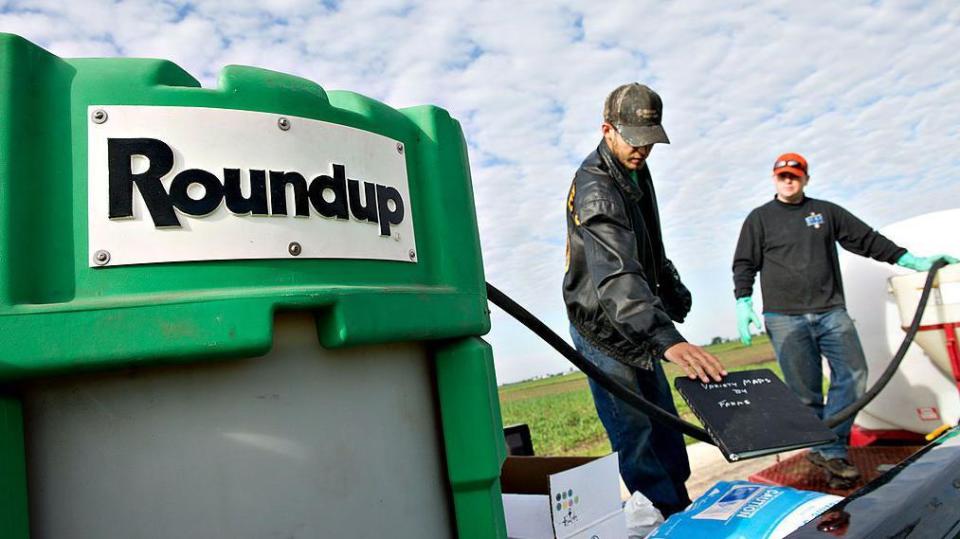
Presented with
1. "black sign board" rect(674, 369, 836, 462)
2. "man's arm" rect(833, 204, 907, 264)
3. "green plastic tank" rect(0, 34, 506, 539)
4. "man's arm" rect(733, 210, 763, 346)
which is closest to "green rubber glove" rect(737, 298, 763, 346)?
"man's arm" rect(733, 210, 763, 346)

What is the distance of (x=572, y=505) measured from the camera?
62.0 inches

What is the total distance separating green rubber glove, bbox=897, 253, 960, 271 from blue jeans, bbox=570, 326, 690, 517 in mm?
2280

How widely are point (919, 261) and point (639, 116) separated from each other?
8.06 feet

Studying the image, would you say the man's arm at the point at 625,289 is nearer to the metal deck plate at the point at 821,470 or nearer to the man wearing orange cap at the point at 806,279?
the metal deck plate at the point at 821,470

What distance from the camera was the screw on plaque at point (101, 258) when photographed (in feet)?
2.43

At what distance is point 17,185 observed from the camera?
0.72 metres

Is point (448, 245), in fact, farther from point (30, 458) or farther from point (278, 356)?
point (30, 458)

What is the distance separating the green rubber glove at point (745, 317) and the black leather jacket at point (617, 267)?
1575 millimetres

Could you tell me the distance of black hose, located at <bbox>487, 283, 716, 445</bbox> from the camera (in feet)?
5.42

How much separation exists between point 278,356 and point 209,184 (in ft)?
0.74

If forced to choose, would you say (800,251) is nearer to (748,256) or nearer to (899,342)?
(748,256)

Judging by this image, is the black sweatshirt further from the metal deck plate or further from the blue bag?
the blue bag

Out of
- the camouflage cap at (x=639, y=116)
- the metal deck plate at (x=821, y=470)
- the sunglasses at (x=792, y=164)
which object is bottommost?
the metal deck plate at (x=821, y=470)

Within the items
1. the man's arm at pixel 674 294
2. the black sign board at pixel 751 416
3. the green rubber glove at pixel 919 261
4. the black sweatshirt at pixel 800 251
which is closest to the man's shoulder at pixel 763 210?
the black sweatshirt at pixel 800 251
